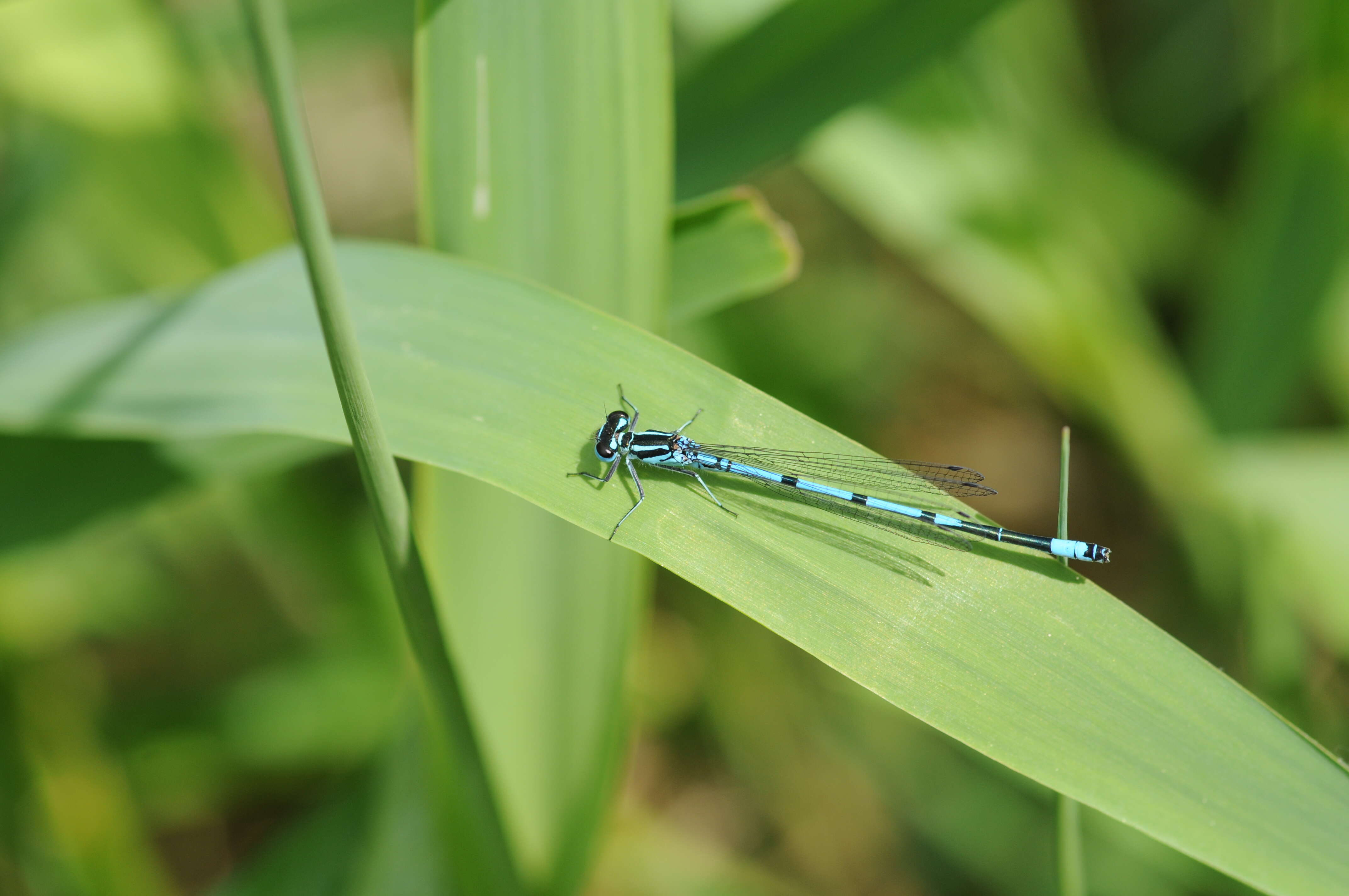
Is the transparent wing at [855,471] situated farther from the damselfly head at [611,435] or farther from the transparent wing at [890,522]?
the damselfly head at [611,435]

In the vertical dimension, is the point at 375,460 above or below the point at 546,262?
below

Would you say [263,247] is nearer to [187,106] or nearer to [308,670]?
[187,106]

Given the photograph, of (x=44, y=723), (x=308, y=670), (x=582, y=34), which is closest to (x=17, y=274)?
(x=44, y=723)

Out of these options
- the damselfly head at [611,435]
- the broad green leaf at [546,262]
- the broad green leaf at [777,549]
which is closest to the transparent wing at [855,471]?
the broad green leaf at [777,549]

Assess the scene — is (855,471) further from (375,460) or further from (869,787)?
(869,787)

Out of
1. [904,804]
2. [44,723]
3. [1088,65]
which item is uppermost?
[1088,65]

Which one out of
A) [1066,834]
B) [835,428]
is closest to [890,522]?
[1066,834]

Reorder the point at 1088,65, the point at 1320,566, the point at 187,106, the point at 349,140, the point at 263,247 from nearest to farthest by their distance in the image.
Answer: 1. the point at 1320,566
2. the point at 187,106
3. the point at 263,247
4. the point at 1088,65
5. the point at 349,140
